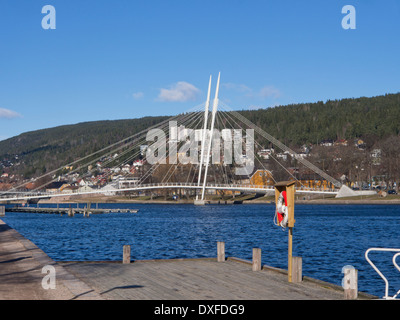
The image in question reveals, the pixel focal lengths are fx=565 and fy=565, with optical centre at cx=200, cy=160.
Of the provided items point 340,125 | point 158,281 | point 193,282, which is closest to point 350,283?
point 193,282

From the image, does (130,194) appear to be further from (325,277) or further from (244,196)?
(325,277)

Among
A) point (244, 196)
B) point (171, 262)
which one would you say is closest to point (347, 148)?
point (244, 196)

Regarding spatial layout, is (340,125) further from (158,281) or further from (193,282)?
(158,281)

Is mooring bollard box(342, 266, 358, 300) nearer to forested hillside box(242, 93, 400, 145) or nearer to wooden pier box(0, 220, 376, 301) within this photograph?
wooden pier box(0, 220, 376, 301)

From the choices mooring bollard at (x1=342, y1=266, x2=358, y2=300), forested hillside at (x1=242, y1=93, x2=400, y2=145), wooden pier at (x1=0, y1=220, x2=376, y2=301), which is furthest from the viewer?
forested hillside at (x1=242, y1=93, x2=400, y2=145)

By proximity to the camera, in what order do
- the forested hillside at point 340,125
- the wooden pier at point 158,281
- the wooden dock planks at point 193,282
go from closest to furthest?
1. the wooden pier at point 158,281
2. the wooden dock planks at point 193,282
3. the forested hillside at point 340,125

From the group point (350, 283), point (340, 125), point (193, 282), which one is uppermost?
point (340, 125)

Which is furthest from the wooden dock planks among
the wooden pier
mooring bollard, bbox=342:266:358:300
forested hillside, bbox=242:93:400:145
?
forested hillside, bbox=242:93:400:145

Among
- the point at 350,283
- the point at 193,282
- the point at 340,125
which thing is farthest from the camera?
the point at 340,125

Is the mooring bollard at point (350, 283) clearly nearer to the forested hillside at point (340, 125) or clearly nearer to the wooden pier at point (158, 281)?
the wooden pier at point (158, 281)

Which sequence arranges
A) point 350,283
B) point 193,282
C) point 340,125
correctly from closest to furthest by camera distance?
point 350,283 < point 193,282 < point 340,125

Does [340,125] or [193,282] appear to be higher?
[340,125]

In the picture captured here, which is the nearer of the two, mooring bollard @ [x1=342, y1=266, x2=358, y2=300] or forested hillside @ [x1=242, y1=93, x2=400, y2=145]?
mooring bollard @ [x1=342, y1=266, x2=358, y2=300]

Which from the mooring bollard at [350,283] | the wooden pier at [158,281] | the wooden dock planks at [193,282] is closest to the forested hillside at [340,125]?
the wooden pier at [158,281]
